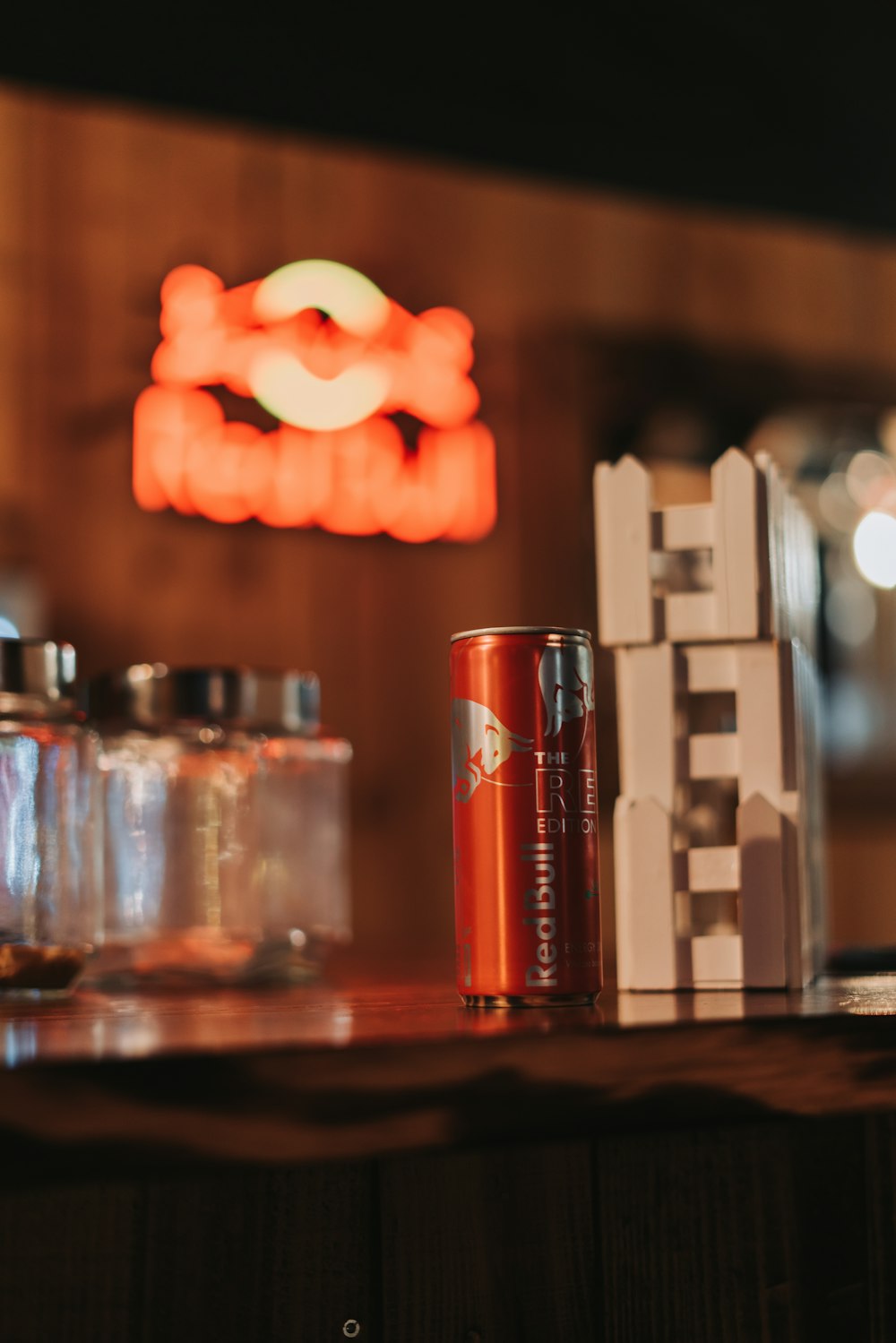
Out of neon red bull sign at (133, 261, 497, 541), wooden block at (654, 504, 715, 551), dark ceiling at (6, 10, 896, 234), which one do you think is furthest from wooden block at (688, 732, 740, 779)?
dark ceiling at (6, 10, 896, 234)

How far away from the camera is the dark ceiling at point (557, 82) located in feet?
9.28

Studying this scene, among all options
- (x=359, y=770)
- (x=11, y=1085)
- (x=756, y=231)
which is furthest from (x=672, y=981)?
(x=756, y=231)

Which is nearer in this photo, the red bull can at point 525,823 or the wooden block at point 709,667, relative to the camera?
the red bull can at point 525,823

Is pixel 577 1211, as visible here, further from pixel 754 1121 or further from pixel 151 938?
pixel 151 938

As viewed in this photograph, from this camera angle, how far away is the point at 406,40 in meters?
2.89

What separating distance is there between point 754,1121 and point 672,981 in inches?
8.2

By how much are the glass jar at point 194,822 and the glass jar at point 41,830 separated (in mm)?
149

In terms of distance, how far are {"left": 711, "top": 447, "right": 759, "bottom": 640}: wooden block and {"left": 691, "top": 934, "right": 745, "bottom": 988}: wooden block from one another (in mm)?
181

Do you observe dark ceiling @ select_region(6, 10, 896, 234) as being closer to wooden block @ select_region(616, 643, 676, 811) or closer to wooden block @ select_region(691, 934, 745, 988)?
wooden block @ select_region(616, 643, 676, 811)

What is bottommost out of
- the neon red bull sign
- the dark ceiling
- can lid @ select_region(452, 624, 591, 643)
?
can lid @ select_region(452, 624, 591, 643)

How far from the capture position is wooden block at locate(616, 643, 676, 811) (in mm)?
853

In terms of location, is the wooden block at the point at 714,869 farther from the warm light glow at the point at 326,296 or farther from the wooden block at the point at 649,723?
the warm light glow at the point at 326,296

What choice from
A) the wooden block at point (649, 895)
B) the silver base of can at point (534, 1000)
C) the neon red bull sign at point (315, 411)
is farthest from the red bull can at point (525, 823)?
the neon red bull sign at point (315, 411)

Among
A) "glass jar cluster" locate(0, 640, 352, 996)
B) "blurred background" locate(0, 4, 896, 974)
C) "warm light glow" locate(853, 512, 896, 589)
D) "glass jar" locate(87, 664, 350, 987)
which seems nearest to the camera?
"glass jar cluster" locate(0, 640, 352, 996)
